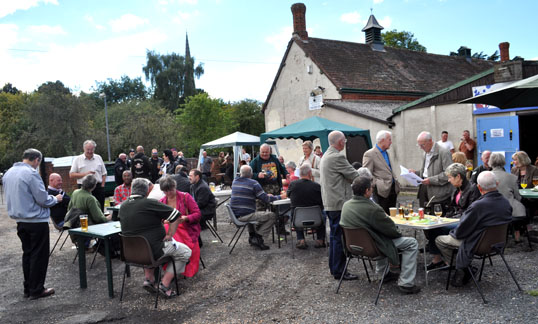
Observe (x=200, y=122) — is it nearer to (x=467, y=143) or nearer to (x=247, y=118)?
(x=247, y=118)

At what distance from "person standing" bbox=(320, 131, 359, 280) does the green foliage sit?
3386cm

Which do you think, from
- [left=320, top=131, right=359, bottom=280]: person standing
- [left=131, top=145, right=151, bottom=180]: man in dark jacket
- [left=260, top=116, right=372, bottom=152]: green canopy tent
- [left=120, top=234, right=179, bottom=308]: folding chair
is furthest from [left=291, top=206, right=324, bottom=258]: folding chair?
[left=131, top=145, right=151, bottom=180]: man in dark jacket

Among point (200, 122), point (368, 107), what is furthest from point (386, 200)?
point (200, 122)

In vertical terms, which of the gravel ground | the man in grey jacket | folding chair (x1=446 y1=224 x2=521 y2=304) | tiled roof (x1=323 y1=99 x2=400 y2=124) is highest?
tiled roof (x1=323 y1=99 x2=400 y2=124)

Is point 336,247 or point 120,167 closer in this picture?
point 336,247

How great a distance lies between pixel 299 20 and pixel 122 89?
42.2m

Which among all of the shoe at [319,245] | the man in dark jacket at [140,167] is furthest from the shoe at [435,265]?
the man in dark jacket at [140,167]

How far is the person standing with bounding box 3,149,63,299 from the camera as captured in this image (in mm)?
5027

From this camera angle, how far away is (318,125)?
12.3m

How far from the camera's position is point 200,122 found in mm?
38781

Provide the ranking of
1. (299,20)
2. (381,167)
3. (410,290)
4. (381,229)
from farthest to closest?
1. (299,20)
2. (381,167)
3. (410,290)
4. (381,229)

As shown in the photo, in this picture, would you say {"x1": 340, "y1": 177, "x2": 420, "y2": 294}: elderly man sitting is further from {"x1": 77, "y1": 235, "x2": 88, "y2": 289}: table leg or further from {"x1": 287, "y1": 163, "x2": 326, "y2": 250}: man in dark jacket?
{"x1": 77, "y1": 235, "x2": 88, "y2": 289}: table leg

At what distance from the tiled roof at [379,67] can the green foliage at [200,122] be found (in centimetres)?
1681

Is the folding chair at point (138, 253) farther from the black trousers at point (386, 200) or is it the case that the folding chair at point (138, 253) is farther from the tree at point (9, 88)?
the tree at point (9, 88)
